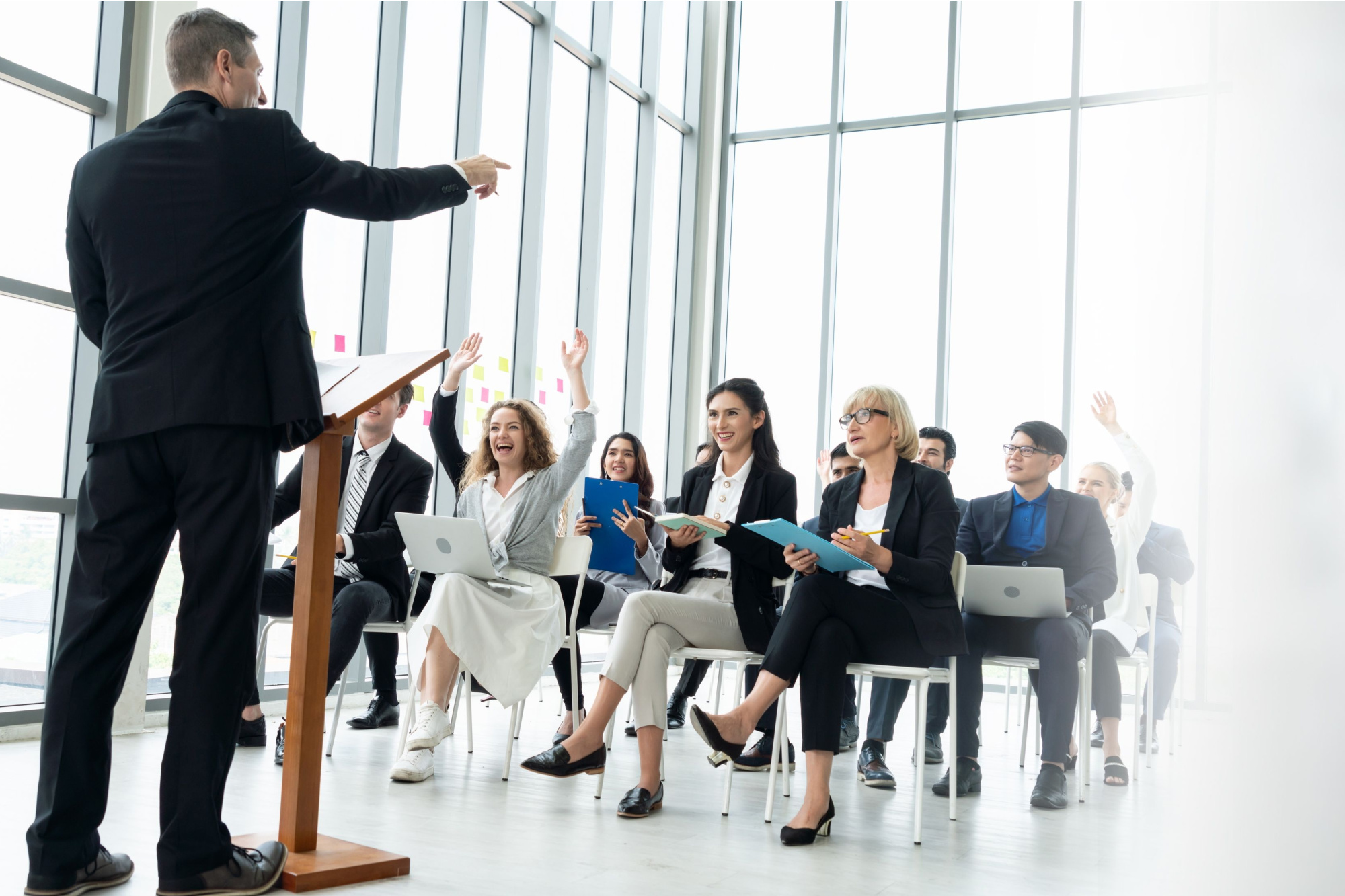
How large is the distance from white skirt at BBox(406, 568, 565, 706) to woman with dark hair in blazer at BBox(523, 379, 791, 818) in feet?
1.15

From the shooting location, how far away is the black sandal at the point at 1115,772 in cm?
368

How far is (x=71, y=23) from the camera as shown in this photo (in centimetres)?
396

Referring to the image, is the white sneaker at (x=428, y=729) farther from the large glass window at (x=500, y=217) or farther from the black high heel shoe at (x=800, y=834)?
the large glass window at (x=500, y=217)

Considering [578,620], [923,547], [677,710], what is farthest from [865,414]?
[677,710]

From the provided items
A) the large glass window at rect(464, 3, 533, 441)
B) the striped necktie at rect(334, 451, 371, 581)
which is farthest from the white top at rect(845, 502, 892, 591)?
the large glass window at rect(464, 3, 533, 441)

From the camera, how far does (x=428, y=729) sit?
3176 mm

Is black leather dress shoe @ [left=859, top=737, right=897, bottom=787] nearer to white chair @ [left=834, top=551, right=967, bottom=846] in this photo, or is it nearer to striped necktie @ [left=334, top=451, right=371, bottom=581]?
white chair @ [left=834, top=551, right=967, bottom=846]

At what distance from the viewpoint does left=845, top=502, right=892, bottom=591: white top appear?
10.0 ft

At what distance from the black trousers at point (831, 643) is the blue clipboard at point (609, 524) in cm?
95

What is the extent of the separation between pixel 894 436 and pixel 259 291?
190 cm

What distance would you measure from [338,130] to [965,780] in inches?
158

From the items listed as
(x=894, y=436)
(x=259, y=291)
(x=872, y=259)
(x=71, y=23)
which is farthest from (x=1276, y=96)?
(x=872, y=259)

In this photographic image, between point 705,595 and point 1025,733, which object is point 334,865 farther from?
point 1025,733

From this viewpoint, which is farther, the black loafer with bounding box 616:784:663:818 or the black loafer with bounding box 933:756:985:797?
the black loafer with bounding box 933:756:985:797
